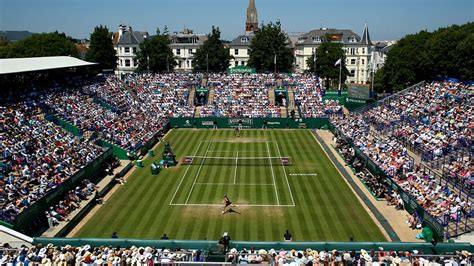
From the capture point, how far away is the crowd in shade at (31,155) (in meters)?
25.5

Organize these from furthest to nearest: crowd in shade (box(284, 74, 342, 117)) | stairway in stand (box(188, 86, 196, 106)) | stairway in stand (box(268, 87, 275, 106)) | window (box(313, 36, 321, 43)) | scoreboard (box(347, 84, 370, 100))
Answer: window (box(313, 36, 321, 43))
stairway in stand (box(268, 87, 275, 106))
stairway in stand (box(188, 86, 196, 106))
scoreboard (box(347, 84, 370, 100))
crowd in shade (box(284, 74, 342, 117))

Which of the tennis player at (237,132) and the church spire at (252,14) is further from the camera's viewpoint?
the church spire at (252,14)

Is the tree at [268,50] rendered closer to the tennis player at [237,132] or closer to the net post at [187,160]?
the tennis player at [237,132]

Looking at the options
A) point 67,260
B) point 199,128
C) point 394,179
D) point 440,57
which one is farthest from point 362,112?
point 67,260

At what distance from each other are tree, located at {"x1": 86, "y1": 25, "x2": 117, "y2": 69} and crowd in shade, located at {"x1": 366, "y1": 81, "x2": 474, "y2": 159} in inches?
2050

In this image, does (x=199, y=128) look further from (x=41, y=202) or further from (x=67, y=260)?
(x=67, y=260)

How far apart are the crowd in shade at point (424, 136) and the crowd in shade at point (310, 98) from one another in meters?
4.44

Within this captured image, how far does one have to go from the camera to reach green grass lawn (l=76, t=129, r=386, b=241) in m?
24.7

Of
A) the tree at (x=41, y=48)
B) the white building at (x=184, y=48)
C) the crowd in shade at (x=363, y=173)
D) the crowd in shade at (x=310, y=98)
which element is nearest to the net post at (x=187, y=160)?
the crowd in shade at (x=363, y=173)

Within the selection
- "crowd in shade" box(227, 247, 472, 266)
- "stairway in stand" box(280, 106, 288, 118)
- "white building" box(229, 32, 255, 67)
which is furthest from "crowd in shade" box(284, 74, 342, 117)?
"white building" box(229, 32, 255, 67)

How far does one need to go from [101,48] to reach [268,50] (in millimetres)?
31392

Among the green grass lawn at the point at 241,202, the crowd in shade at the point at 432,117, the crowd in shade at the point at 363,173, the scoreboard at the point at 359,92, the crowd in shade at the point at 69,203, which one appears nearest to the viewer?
the green grass lawn at the point at 241,202

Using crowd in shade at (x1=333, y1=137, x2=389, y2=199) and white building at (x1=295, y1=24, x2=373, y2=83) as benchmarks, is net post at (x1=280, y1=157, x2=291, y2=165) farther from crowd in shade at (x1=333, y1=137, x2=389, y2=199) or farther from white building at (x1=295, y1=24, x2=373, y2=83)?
white building at (x1=295, y1=24, x2=373, y2=83)

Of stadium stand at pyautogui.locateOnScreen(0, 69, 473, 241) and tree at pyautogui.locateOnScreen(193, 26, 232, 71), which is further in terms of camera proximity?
tree at pyautogui.locateOnScreen(193, 26, 232, 71)
